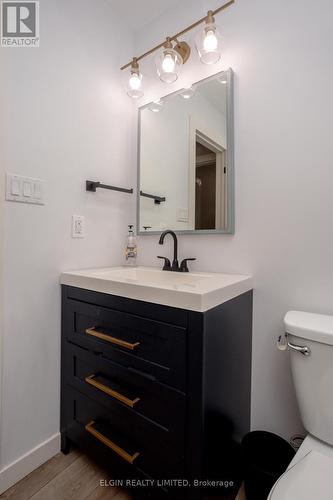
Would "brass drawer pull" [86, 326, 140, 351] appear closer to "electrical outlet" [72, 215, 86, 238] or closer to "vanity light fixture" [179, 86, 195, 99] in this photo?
"electrical outlet" [72, 215, 86, 238]

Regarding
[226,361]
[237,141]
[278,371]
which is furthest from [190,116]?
[278,371]

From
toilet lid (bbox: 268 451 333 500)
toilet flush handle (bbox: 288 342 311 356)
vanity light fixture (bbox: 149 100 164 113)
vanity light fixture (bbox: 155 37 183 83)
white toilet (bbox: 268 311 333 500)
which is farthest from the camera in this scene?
vanity light fixture (bbox: 149 100 164 113)

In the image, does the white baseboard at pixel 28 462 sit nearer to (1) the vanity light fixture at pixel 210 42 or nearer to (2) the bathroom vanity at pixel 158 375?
(2) the bathroom vanity at pixel 158 375

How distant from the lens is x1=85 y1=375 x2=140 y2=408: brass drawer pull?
89 cm

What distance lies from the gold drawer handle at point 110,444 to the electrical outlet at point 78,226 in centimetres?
89

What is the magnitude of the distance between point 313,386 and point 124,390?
0.69 m

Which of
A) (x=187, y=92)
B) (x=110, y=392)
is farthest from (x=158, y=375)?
(x=187, y=92)

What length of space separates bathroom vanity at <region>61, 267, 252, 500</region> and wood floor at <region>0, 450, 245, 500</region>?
77 mm

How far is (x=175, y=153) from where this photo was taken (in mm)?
1455

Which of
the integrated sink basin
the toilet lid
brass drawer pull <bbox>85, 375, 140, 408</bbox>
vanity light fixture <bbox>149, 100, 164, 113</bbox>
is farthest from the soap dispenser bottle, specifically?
the toilet lid

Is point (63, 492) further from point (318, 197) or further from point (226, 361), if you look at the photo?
point (318, 197)

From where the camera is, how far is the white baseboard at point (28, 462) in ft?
3.30

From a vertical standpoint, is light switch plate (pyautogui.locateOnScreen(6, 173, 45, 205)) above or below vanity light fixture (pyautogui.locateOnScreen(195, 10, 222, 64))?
below

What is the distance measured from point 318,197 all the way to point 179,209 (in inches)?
27.8
